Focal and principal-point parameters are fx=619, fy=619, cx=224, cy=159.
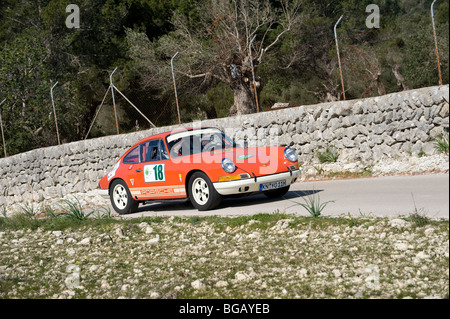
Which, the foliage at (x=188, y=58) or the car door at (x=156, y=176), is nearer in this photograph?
the car door at (x=156, y=176)

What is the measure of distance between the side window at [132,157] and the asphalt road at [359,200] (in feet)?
3.58

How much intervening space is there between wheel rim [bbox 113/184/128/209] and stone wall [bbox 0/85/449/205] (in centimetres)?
540

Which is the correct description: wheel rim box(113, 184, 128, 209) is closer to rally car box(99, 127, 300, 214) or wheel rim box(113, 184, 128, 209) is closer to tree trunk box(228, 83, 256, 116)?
rally car box(99, 127, 300, 214)

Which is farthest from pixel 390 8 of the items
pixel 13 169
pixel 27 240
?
pixel 27 240

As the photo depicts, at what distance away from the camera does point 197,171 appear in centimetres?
1107

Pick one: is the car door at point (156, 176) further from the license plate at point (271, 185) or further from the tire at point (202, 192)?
the license plate at point (271, 185)

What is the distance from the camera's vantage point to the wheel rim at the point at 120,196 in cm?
1277

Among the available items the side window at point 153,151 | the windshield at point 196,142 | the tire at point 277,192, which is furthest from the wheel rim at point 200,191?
the tire at point 277,192

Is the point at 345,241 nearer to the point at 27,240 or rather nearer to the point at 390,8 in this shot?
the point at 27,240

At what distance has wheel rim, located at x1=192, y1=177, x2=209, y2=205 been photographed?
11.1 m
